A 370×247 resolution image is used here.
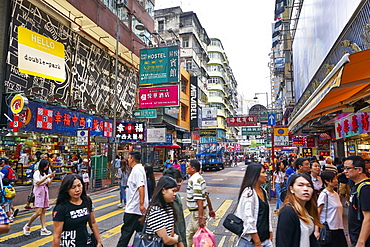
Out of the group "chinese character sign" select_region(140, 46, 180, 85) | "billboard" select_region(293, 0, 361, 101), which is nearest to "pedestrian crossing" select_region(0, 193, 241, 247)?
"billboard" select_region(293, 0, 361, 101)

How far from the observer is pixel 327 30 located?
9.30 metres

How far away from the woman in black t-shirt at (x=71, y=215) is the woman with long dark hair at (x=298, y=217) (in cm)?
221

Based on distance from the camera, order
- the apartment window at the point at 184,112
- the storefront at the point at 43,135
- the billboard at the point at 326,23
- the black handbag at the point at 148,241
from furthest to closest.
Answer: the apartment window at the point at 184,112
the storefront at the point at 43,135
the billboard at the point at 326,23
the black handbag at the point at 148,241

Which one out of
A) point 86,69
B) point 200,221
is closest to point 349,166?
point 200,221

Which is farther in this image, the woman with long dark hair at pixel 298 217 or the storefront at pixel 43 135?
the storefront at pixel 43 135

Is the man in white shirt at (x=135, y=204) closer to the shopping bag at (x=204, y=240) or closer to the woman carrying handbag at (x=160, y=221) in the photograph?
the shopping bag at (x=204, y=240)

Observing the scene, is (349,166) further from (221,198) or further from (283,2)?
(283,2)

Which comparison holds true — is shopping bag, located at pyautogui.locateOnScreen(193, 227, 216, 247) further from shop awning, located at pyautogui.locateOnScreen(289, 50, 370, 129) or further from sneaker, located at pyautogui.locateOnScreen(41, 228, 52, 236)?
sneaker, located at pyautogui.locateOnScreen(41, 228, 52, 236)

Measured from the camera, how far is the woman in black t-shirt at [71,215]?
123 inches

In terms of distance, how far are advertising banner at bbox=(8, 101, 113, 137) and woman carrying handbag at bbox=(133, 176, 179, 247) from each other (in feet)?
39.3

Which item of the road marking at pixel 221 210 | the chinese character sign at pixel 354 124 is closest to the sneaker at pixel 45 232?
the road marking at pixel 221 210

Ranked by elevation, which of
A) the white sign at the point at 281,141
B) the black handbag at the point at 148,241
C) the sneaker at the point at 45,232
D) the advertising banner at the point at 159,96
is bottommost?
the sneaker at the point at 45,232

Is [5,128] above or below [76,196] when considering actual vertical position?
above

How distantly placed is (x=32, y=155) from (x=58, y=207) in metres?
13.7
